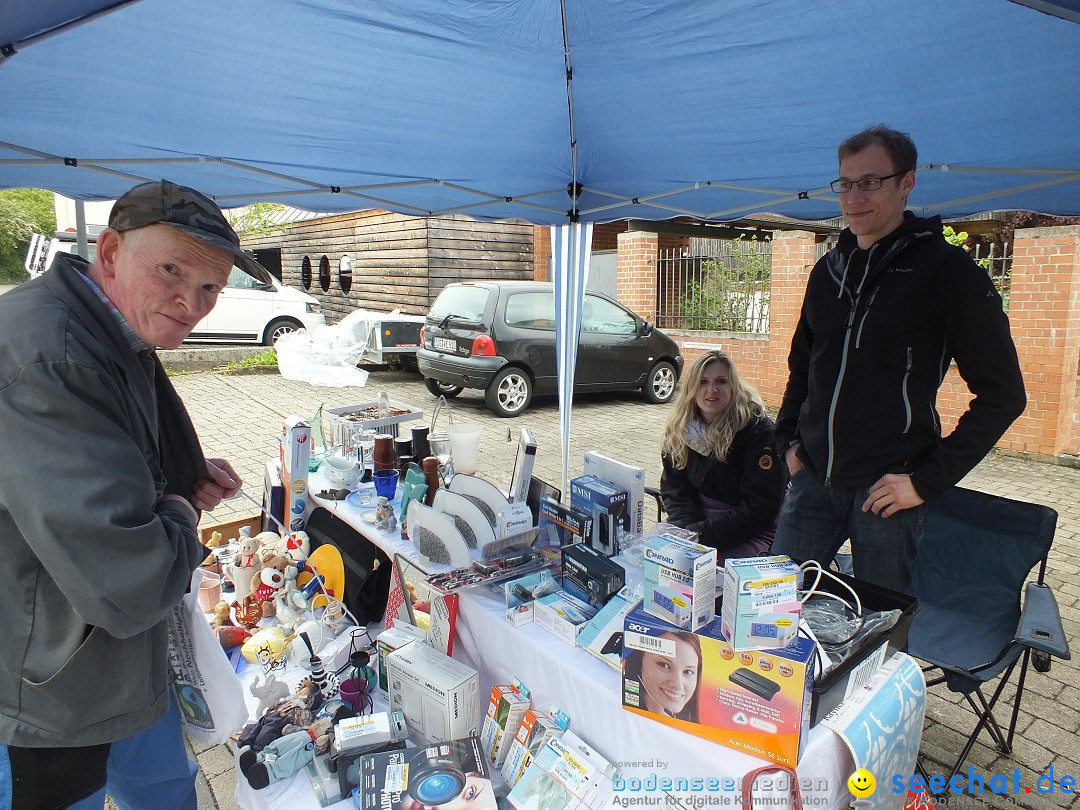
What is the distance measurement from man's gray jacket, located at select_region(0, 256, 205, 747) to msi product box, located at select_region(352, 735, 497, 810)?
1.87 feet

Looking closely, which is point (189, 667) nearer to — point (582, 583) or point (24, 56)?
point (582, 583)

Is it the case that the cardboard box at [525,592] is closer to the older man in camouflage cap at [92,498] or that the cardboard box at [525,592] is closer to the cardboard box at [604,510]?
the cardboard box at [604,510]

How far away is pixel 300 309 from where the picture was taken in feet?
37.9

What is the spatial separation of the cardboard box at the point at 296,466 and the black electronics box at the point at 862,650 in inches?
88.4

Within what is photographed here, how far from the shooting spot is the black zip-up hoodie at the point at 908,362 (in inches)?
71.7

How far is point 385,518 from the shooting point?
2471mm

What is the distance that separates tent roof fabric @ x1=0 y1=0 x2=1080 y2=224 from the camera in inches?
74.5

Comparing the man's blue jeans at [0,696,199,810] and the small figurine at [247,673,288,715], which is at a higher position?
the man's blue jeans at [0,696,199,810]

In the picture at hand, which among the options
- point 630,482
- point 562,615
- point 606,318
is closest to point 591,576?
point 562,615

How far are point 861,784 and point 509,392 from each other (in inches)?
263

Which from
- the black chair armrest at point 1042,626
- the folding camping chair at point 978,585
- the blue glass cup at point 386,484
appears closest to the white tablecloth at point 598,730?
the blue glass cup at point 386,484

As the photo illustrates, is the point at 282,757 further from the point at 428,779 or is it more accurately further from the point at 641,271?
the point at 641,271

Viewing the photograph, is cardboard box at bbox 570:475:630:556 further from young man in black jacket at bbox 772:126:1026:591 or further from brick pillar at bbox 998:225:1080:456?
brick pillar at bbox 998:225:1080:456

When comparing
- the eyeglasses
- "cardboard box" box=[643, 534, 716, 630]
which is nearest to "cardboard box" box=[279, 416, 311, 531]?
"cardboard box" box=[643, 534, 716, 630]
